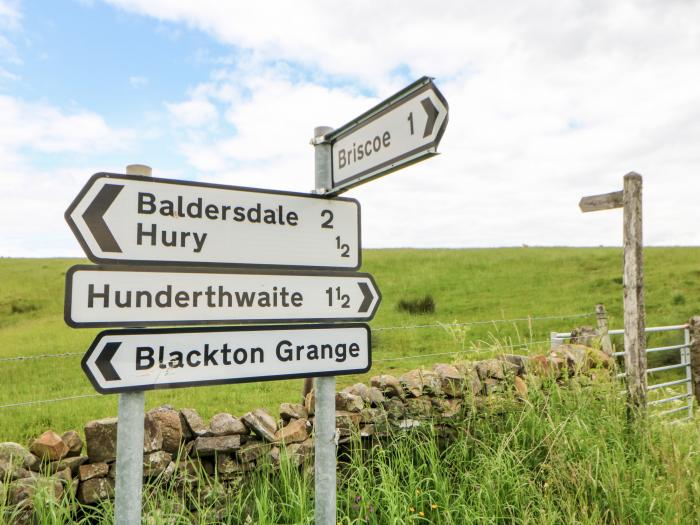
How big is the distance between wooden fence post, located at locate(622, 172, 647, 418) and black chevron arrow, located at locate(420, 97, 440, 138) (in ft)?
13.6

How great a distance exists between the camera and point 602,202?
611 centimetres

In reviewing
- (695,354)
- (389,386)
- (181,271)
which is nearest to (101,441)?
(181,271)

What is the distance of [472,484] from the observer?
145 inches

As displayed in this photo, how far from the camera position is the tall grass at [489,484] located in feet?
11.2

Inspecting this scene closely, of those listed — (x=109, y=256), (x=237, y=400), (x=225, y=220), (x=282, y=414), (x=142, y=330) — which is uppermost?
(x=225, y=220)

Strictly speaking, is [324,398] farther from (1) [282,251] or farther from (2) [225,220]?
(2) [225,220]

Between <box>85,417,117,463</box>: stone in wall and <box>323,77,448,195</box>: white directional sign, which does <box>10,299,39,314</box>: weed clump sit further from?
<box>323,77,448,195</box>: white directional sign

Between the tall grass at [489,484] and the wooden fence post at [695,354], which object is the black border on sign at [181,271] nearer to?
the tall grass at [489,484]

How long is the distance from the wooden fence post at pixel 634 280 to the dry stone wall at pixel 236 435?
554 mm

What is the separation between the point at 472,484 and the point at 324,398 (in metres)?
1.58

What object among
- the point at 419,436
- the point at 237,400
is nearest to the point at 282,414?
the point at 419,436

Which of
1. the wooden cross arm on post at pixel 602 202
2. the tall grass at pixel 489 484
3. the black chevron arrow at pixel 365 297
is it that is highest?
the wooden cross arm on post at pixel 602 202

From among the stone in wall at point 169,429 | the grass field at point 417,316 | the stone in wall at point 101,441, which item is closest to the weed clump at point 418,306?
the grass field at point 417,316

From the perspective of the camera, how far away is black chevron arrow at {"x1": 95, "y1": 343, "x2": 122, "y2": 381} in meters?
2.13
